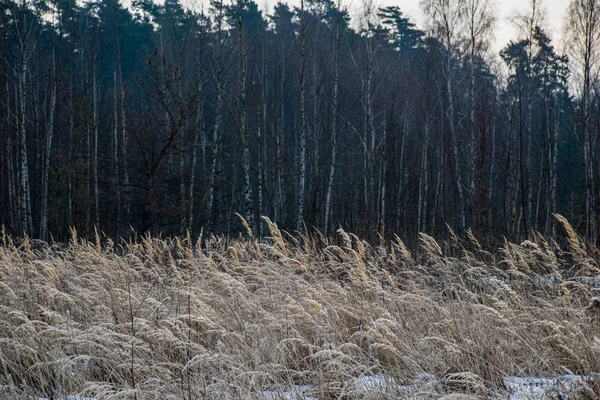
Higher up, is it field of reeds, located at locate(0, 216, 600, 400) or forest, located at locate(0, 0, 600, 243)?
forest, located at locate(0, 0, 600, 243)

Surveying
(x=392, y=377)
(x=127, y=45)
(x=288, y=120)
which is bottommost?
(x=392, y=377)

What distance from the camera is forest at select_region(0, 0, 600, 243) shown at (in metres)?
11.5

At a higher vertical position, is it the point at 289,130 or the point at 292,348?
the point at 289,130

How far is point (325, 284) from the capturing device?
494 centimetres

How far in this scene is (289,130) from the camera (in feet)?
93.6

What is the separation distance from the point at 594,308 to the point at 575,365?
0.82 metres

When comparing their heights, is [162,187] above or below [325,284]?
above

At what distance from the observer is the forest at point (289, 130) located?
37.8 feet

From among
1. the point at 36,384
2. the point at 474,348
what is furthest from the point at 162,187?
the point at 474,348

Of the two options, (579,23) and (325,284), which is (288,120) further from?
(325,284)

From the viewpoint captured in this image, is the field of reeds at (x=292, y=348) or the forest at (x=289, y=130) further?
the forest at (x=289, y=130)

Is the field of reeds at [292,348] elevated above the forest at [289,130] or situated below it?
below

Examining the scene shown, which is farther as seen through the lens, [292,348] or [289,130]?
[289,130]

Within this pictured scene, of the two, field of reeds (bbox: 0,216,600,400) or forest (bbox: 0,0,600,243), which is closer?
field of reeds (bbox: 0,216,600,400)
